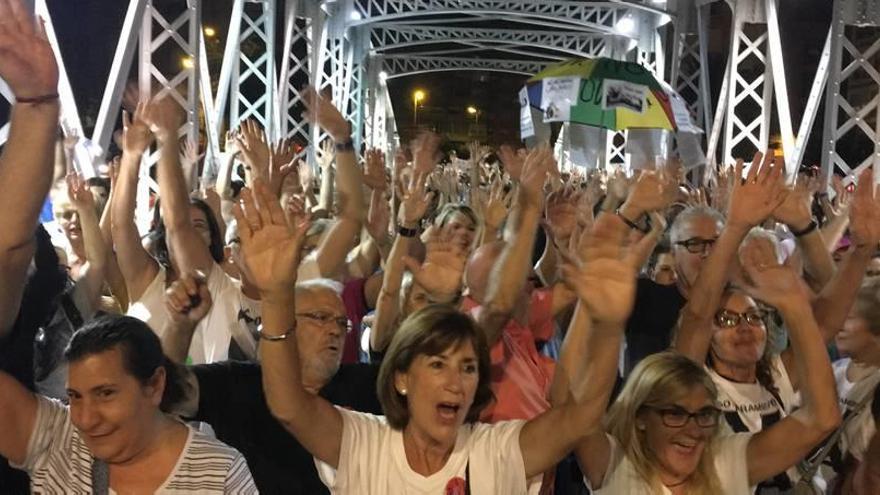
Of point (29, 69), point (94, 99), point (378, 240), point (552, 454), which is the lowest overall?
point (552, 454)

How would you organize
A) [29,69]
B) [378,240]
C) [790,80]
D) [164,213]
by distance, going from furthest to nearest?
[790,80], [378,240], [164,213], [29,69]

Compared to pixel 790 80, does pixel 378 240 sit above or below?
below

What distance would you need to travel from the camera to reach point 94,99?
566 inches

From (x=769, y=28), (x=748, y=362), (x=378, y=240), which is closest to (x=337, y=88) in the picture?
(x=769, y=28)

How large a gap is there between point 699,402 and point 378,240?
279 centimetres

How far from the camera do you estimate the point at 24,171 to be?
231 cm

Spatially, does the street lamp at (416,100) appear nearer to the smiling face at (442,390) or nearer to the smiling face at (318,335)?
the smiling face at (318,335)

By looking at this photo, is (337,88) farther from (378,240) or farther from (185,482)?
(185,482)

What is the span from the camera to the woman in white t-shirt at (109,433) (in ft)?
7.57

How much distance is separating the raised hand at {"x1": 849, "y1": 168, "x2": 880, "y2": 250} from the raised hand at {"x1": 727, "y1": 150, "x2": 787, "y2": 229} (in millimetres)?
530

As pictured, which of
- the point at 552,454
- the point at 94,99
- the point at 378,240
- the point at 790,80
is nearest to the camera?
the point at 552,454

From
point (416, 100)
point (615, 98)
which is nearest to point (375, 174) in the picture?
point (615, 98)

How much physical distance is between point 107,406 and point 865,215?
10.6ft

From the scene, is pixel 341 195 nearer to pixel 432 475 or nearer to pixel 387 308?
pixel 387 308
